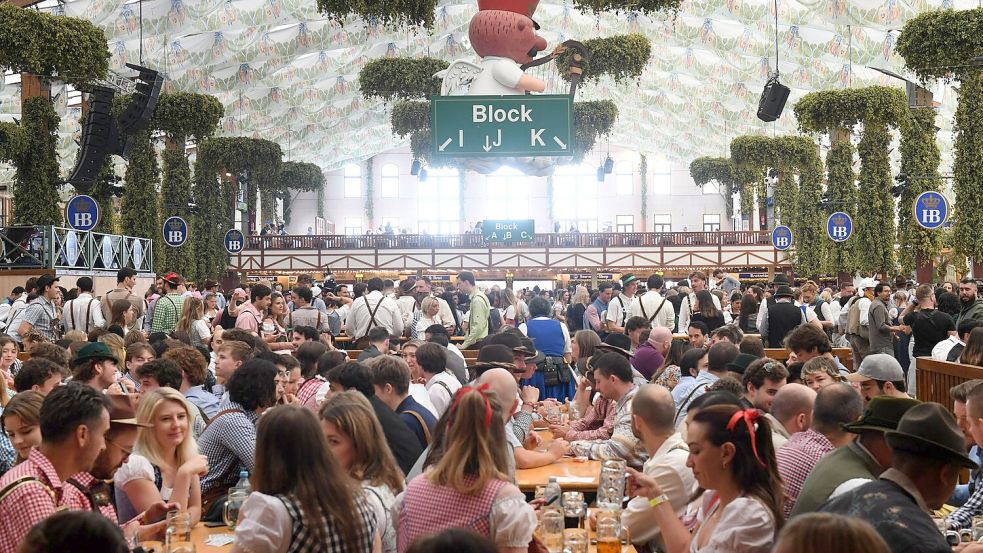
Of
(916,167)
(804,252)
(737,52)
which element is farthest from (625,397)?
(737,52)

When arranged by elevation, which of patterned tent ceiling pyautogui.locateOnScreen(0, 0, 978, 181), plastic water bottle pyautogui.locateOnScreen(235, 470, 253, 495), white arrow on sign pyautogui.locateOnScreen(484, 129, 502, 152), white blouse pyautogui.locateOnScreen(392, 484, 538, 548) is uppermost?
patterned tent ceiling pyautogui.locateOnScreen(0, 0, 978, 181)

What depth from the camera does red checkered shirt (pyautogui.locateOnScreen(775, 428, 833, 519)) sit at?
3.82 m

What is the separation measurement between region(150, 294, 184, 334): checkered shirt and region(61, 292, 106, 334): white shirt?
19.8 inches

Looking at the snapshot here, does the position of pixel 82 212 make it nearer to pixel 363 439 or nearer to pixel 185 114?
pixel 185 114

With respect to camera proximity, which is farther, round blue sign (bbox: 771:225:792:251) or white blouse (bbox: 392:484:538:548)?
round blue sign (bbox: 771:225:792:251)

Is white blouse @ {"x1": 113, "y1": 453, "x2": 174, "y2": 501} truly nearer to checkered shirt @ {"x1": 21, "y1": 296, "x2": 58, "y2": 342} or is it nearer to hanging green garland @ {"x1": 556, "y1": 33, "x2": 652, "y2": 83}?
checkered shirt @ {"x1": 21, "y1": 296, "x2": 58, "y2": 342}

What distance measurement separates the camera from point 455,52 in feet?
85.8

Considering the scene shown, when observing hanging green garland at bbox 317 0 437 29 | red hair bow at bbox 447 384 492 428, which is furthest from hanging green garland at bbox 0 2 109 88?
red hair bow at bbox 447 384 492 428

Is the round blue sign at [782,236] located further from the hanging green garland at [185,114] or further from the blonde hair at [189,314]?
the blonde hair at [189,314]

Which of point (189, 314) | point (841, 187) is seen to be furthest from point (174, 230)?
point (841, 187)

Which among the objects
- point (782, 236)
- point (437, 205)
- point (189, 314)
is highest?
point (437, 205)

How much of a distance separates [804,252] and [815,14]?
5157 mm

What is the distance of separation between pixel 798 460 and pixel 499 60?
7.11 metres

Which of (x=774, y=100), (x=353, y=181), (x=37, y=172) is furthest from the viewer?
(x=353, y=181)
